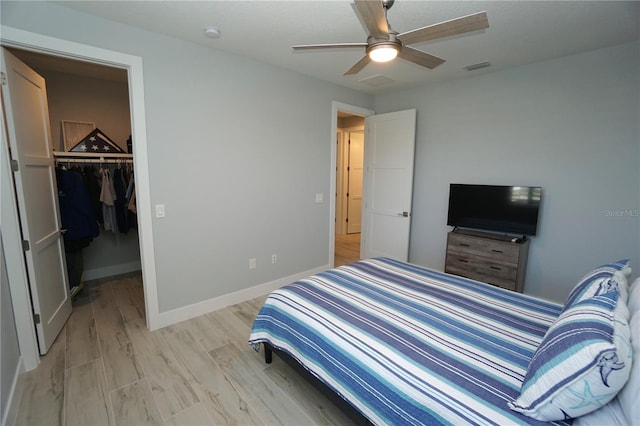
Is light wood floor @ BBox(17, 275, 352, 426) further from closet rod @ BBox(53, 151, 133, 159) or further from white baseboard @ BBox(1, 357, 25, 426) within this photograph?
closet rod @ BBox(53, 151, 133, 159)

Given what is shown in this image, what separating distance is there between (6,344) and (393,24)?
3433 millimetres

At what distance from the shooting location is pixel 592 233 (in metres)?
2.80

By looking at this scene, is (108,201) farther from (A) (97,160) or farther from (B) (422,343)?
(B) (422,343)

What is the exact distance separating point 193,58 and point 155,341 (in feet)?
8.35

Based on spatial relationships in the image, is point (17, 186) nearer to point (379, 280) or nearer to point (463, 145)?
point (379, 280)

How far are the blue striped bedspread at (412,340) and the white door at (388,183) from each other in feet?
5.96

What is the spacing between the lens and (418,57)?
6.28 feet

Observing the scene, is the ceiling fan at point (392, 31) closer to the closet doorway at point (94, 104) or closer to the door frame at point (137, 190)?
the door frame at point (137, 190)

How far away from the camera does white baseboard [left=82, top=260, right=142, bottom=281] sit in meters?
3.76

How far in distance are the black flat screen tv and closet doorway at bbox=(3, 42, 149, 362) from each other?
12.8 ft

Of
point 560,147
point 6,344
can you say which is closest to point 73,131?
point 6,344

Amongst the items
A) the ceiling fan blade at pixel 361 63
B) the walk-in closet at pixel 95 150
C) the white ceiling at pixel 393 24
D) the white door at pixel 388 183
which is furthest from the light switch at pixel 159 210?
the white door at pixel 388 183

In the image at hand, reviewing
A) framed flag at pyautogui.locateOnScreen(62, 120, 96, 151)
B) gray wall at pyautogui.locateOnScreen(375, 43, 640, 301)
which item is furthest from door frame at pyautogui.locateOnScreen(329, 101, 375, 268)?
framed flag at pyautogui.locateOnScreen(62, 120, 96, 151)

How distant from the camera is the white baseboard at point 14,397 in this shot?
159cm
